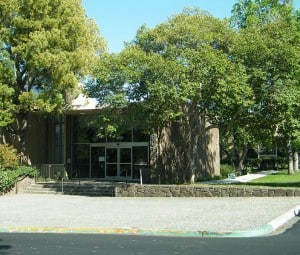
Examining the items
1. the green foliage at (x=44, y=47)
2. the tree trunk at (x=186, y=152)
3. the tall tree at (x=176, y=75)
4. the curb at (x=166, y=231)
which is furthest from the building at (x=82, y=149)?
the curb at (x=166, y=231)

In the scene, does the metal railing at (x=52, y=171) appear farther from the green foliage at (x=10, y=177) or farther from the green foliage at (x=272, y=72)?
the green foliage at (x=272, y=72)

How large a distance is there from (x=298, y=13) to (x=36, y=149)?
66.8ft

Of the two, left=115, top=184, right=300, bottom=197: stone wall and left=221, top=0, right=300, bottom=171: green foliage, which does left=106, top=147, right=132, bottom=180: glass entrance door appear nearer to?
left=115, top=184, right=300, bottom=197: stone wall

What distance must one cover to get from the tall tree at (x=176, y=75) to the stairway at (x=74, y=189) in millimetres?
4277

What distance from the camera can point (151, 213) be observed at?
16.1 metres

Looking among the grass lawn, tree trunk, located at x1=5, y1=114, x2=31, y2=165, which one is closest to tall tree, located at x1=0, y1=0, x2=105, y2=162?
tree trunk, located at x1=5, y1=114, x2=31, y2=165

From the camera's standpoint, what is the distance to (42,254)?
9.53m

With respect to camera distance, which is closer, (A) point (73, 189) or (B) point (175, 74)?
Answer: (B) point (175, 74)

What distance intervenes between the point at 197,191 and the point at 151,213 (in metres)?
6.26

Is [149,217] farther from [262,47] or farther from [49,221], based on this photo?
[262,47]

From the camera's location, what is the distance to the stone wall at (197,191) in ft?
67.7

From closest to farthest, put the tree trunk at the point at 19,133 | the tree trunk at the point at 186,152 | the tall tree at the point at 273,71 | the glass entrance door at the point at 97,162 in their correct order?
the tall tree at the point at 273,71
the tree trunk at the point at 186,152
the tree trunk at the point at 19,133
the glass entrance door at the point at 97,162

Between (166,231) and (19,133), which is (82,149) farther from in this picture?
(166,231)

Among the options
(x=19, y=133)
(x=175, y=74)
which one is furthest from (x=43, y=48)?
(x=175, y=74)
